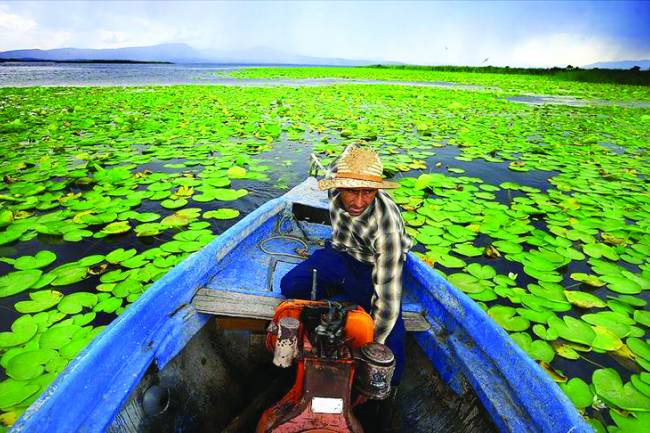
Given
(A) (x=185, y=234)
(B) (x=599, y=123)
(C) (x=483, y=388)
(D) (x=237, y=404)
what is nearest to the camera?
(C) (x=483, y=388)

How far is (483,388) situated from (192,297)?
1.53m

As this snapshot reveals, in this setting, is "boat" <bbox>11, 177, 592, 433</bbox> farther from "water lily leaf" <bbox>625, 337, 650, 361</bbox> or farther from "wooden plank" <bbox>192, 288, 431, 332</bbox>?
"water lily leaf" <bbox>625, 337, 650, 361</bbox>

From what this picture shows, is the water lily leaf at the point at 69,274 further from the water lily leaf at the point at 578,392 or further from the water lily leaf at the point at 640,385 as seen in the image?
the water lily leaf at the point at 640,385

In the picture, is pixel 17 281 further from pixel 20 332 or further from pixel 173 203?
pixel 173 203

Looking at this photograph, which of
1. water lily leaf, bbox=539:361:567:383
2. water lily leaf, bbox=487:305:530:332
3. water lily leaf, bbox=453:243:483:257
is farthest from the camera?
water lily leaf, bbox=453:243:483:257

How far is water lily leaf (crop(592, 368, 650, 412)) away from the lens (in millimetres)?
1819

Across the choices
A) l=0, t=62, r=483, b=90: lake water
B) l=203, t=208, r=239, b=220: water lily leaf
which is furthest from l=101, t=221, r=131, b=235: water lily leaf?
l=0, t=62, r=483, b=90: lake water

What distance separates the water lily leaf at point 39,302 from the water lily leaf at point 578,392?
3505 mm

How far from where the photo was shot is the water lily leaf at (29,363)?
5.98ft

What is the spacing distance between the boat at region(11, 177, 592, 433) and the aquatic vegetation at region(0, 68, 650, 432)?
34.3 inches

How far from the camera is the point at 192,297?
1.84 metres

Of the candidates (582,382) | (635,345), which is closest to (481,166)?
(635,345)

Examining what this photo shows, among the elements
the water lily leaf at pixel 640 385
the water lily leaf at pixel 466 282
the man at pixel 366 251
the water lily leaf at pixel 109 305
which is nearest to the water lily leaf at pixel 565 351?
the water lily leaf at pixel 640 385

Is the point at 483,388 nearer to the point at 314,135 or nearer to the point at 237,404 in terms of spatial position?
the point at 237,404
